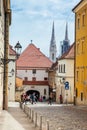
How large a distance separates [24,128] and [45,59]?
80.5 metres

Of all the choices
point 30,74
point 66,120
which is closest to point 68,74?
point 30,74

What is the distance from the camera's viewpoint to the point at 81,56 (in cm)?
5441

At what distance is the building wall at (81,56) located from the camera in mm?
52469

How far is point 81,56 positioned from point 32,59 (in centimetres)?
4966

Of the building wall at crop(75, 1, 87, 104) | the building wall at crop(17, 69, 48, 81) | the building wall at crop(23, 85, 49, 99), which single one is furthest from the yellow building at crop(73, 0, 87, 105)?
the building wall at crop(17, 69, 48, 81)

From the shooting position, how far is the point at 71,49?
6700cm

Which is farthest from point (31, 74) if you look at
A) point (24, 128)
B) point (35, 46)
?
point (24, 128)

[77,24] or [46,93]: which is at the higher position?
[77,24]

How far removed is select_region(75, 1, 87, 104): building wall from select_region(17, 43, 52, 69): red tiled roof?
43192mm

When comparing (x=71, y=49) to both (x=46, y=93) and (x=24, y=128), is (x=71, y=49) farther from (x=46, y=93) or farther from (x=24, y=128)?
(x=24, y=128)

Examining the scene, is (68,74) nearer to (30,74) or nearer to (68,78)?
(68,78)

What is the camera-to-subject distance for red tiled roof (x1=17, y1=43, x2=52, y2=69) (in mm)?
100812

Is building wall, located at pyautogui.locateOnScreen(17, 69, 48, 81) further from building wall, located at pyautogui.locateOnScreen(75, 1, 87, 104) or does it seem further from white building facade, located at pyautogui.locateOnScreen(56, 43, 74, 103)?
building wall, located at pyautogui.locateOnScreen(75, 1, 87, 104)

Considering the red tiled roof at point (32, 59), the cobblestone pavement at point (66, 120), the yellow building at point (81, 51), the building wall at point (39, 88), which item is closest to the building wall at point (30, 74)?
the red tiled roof at point (32, 59)
